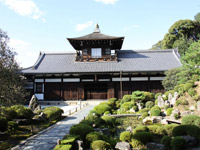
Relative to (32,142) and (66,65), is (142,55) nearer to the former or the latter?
(66,65)

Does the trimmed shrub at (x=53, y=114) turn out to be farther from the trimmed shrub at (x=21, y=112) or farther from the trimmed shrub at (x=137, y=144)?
the trimmed shrub at (x=137, y=144)

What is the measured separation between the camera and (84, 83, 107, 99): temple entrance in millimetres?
23422

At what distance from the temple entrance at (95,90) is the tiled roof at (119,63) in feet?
8.78

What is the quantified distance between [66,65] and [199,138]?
66.6 feet

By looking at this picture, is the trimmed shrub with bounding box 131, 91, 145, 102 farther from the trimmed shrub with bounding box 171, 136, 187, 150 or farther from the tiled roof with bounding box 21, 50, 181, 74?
the trimmed shrub with bounding box 171, 136, 187, 150

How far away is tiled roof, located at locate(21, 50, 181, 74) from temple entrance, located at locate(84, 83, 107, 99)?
267 centimetres

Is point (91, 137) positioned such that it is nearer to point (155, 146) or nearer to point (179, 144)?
point (155, 146)

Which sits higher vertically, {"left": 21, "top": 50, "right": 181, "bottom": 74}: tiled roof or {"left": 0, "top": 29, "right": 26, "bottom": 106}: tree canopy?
{"left": 21, "top": 50, "right": 181, "bottom": 74}: tiled roof

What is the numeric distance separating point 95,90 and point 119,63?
5.50 metres

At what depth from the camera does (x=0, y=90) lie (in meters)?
6.54

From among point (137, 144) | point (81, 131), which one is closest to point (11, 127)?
point (81, 131)

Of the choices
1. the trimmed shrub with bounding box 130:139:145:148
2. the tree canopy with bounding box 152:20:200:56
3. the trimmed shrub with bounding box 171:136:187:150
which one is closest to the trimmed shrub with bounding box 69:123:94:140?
the trimmed shrub with bounding box 130:139:145:148

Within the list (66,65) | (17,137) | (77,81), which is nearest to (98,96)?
(77,81)

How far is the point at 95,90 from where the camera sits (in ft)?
77.8
